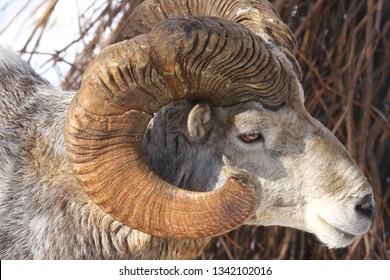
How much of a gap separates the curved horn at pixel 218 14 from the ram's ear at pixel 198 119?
0.51 metres

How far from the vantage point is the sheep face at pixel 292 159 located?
3.48 meters

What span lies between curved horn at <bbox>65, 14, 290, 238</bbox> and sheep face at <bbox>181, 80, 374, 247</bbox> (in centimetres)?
12

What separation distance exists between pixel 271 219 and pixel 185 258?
41cm

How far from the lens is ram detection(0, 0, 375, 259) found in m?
3.22

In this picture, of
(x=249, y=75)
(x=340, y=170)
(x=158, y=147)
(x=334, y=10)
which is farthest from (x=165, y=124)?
(x=334, y=10)

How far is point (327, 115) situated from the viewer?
20.6 ft

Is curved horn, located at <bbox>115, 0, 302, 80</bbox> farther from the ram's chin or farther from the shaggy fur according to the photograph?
the ram's chin

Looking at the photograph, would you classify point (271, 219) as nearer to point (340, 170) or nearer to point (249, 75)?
point (340, 170)

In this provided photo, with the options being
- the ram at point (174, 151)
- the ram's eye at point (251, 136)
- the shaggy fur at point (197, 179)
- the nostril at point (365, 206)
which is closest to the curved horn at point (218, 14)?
the ram at point (174, 151)

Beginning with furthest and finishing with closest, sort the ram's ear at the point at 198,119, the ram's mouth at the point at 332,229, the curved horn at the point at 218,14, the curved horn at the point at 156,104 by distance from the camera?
the curved horn at the point at 218,14 < the ram's mouth at the point at 332,229 < the ram's ear at the point at 198,119 < the curved horn at the point at 156,104

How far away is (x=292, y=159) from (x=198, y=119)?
1.38ft

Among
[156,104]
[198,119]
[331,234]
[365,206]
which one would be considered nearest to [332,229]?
[331,234]

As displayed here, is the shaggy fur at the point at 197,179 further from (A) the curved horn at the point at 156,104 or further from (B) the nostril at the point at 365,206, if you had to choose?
(A) the curved horn at the point at 156,104

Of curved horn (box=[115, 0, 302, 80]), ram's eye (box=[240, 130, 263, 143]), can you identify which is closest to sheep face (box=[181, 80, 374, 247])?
ram's eye (box=[240, 130, 263, 143])
